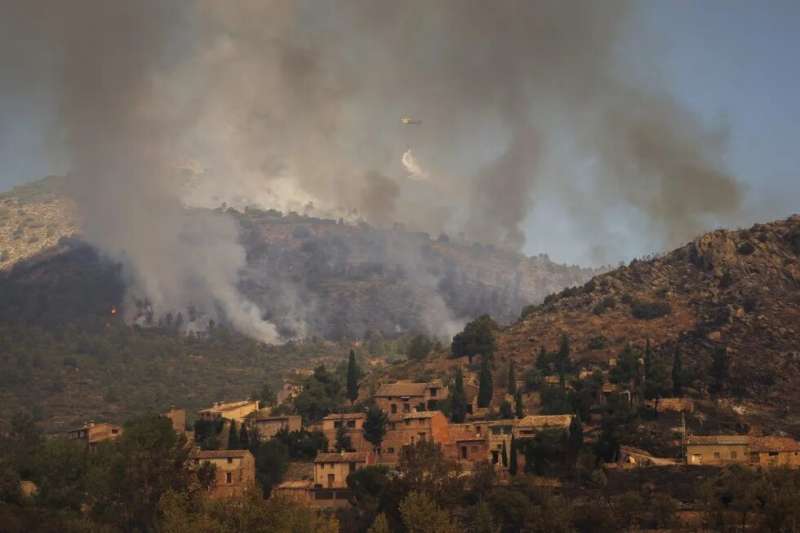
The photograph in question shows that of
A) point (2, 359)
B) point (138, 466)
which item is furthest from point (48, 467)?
point (2, 359)

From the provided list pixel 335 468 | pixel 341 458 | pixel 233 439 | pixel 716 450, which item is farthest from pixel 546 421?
pixel 233 439

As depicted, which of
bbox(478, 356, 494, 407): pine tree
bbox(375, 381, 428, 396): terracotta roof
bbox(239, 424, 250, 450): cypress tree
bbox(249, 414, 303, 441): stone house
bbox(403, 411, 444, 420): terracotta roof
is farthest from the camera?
bbox(375, 381, 428, 396): terracotta roof

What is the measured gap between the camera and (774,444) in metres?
97.4

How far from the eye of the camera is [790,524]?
242 ft

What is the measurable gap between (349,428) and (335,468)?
11.4m

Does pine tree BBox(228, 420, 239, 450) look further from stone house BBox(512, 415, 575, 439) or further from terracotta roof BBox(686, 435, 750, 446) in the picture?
terracotta roof BBox(686, 435, 750, 446)

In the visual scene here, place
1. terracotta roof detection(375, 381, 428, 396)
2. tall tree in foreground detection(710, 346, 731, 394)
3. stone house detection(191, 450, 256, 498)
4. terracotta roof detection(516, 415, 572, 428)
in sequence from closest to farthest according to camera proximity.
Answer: stone house detection(191, 450, 256, 498)
terracotta roof detection(516, 415, 572, 428)
tall tree in foreground detection(710, 346, 731, 394)
terracotta roof detection(375, 381, 428, 396)

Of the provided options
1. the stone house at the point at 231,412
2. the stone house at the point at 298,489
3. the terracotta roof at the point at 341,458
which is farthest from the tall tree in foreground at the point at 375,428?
the stone house at the point at 231,412

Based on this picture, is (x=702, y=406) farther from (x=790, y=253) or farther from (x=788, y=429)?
(x=790, y=253)

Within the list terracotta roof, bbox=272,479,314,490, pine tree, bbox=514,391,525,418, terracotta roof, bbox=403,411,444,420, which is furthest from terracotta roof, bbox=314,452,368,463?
pine tree, bbox=514,391,525,418

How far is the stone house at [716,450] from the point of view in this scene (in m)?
95.8

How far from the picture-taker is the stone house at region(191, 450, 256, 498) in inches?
3875

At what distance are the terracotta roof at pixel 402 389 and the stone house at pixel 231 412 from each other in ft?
42.3

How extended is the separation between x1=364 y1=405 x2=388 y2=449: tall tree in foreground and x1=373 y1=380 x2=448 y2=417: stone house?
24.9 ft
